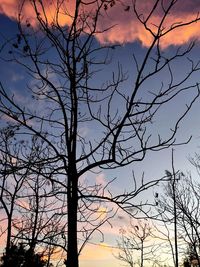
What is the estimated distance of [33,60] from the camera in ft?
15.3

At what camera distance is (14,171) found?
4.30 metres

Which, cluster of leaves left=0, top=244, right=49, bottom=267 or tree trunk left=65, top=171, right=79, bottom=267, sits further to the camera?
cluster of leaves left=0, top=244, right=49, bottom=267

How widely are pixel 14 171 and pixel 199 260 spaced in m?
23.8

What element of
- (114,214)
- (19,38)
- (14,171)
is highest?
(19,38)

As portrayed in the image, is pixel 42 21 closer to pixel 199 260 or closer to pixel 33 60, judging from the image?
pixel 33 60

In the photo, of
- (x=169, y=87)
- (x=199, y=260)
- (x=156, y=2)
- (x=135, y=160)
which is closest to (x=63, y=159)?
(x=135, y=160)

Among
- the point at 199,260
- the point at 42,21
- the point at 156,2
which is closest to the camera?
the point at 156,2

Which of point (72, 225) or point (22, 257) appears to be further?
point (22, 257)

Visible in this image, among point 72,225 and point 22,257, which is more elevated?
point 22,257

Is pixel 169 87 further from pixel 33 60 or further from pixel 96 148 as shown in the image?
pixel 33 60

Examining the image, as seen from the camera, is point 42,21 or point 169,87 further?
point 42,21

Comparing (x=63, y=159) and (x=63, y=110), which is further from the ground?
(x=63, y=110)

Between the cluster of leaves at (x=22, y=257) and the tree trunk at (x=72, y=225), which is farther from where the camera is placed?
the cluster of leaves at (x=22, y=257)

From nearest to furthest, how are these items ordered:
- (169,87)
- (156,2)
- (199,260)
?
(156,2) < (169,87) < (199,260)
